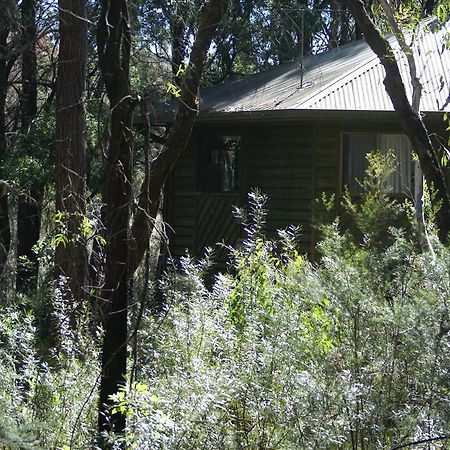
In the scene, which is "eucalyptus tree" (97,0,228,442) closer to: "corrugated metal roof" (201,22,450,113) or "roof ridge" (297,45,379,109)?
"corrugated metal roof" (201,22,450,113)

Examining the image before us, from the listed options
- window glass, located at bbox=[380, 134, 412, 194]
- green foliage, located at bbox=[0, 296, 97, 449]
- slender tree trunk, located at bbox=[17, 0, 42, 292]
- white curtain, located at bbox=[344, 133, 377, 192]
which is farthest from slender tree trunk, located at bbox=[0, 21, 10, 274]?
green foliage, located at bbox=[0, 296, 97, 449]

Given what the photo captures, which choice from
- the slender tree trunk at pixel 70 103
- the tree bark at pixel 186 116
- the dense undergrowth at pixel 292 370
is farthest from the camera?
the slender tree trunk at pixel 70 103

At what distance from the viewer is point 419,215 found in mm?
9297

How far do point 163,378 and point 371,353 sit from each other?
1.30 meters

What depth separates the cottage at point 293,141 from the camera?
51.9 ft

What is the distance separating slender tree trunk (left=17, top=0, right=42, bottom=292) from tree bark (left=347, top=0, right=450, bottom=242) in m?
8.01

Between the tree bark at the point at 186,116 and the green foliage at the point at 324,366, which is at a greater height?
the tree bark at the point at 186,116

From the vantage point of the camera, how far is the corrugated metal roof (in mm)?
15570

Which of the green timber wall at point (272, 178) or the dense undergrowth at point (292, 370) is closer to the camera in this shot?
the dense undergrowth at point (292, 370)

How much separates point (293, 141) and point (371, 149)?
1489mm

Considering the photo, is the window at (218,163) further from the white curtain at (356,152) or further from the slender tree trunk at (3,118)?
the slender tree trunk at (3,118)

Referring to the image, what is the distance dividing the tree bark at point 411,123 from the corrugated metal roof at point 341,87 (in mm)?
4322

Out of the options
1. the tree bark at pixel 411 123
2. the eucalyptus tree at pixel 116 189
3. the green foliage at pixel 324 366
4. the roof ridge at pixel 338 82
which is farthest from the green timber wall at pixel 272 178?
the eucalyptus tree at pixel 116 189

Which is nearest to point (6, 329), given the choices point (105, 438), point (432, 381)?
point (105, 438)
